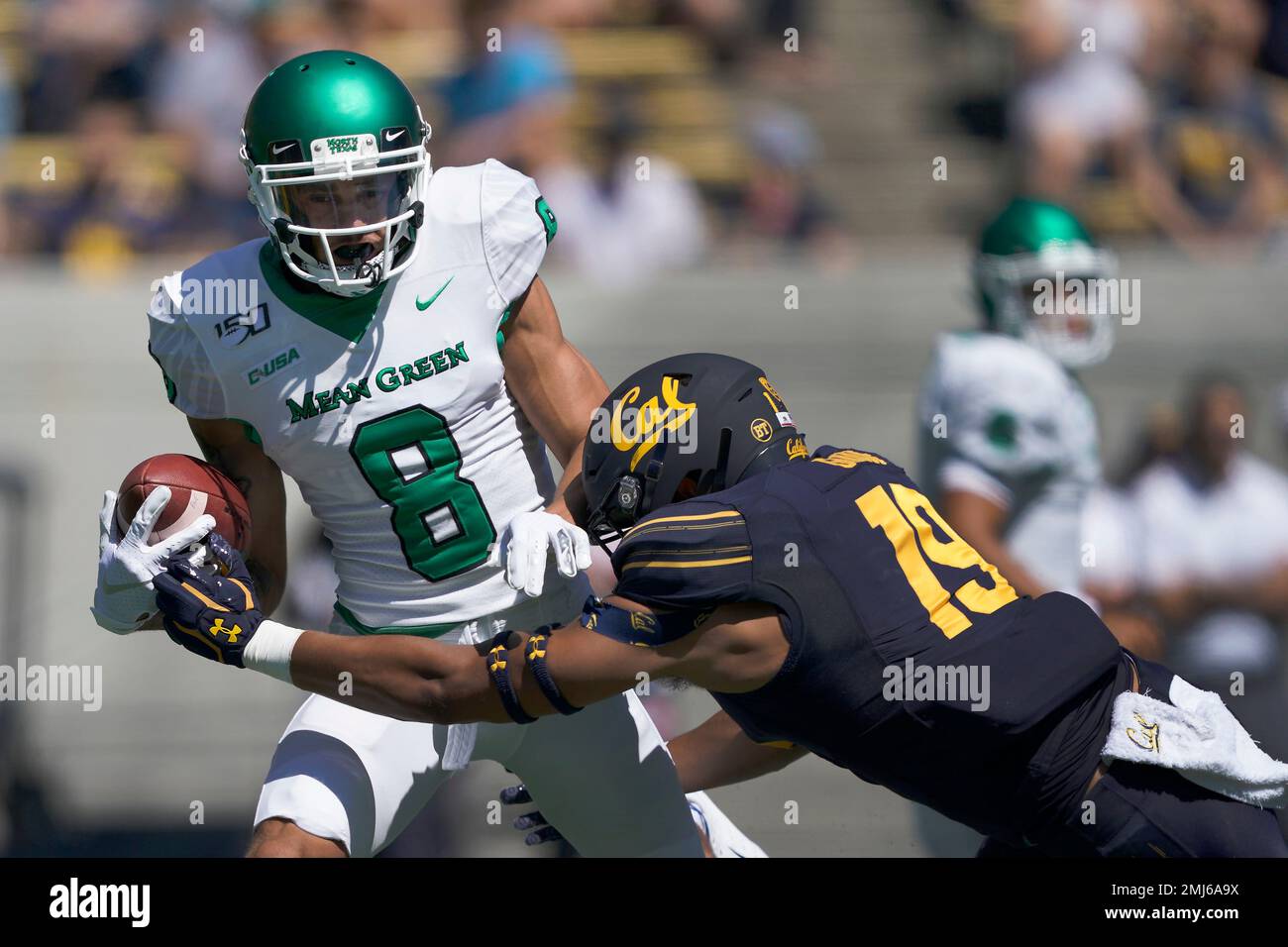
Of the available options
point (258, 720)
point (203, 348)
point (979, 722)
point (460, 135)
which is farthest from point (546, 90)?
point (979, 722)

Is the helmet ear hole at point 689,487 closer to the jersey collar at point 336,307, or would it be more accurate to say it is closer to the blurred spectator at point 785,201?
the jersey collar at point 336,307

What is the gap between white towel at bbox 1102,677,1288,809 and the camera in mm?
3002

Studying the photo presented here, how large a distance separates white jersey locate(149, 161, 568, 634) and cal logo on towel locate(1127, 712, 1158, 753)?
1229mm

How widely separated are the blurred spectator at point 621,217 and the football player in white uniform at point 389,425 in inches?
137

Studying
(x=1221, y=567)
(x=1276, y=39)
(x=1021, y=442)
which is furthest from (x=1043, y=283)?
(x=1276, y=39)

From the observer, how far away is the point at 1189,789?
3.06m

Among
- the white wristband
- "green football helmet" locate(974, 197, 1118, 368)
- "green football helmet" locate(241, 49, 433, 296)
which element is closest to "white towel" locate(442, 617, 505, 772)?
the white wristband

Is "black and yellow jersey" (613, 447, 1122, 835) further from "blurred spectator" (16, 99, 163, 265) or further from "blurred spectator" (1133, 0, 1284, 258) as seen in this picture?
"blurred spectator" (16, 99, 163, 265)

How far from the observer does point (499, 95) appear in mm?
7180

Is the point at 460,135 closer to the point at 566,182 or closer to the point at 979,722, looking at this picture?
the point at 566,182

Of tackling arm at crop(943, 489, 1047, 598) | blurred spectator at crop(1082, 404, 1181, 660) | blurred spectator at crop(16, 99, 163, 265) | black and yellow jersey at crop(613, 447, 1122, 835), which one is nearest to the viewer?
black and yellow jersey at crop(613, 447, 1122, 835)

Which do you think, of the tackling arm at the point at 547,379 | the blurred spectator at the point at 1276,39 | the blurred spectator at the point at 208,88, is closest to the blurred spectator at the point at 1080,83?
the blurred spectator at the point at 1276,39

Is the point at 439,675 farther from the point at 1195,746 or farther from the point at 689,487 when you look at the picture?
the point at 1195,746

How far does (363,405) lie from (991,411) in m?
2.03
